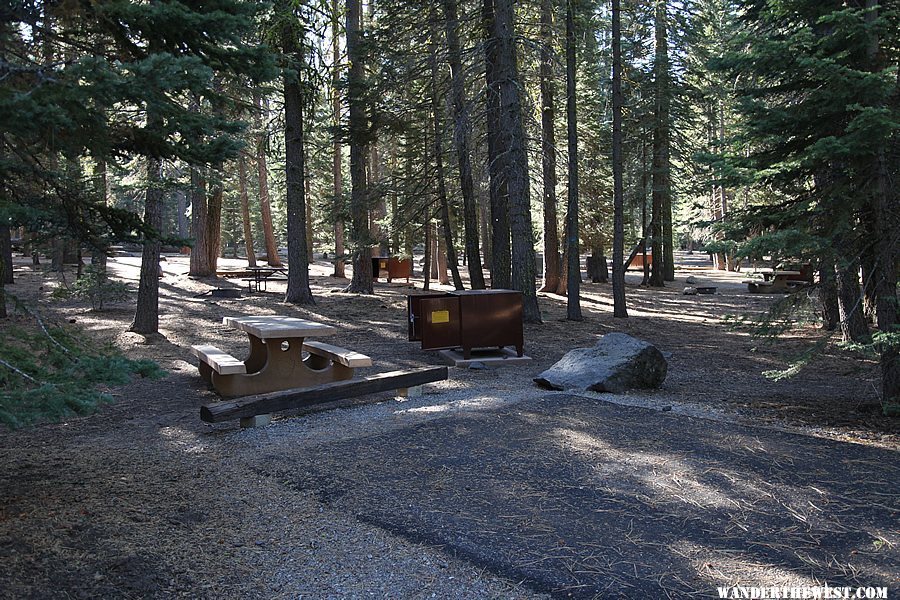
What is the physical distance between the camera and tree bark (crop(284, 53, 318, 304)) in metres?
16.8

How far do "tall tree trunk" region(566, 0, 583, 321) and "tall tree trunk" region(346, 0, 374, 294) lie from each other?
194 inches

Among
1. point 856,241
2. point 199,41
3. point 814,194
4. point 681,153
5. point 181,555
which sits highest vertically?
point 681,153

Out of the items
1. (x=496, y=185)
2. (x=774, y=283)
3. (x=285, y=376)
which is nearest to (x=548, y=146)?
(x=496, y=185)

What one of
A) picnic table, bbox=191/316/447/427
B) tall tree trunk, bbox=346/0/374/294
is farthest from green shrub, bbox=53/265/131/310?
picnic table, bbox=191/316/447/427

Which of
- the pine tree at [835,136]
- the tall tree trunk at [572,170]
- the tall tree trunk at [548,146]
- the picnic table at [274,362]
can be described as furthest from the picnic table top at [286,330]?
the tall tree trunk at [572,170]

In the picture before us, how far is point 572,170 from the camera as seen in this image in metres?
16.5

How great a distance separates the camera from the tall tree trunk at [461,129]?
15.3m

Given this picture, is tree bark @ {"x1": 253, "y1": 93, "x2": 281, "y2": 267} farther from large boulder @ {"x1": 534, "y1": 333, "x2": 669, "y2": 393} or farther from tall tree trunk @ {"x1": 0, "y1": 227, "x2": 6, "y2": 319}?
large boulder @ {"x1": 534, "y1": 333, "x2": 669, "y2": 393}

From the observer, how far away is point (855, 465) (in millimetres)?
5629

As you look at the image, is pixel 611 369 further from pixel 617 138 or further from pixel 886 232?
pixel 617 138

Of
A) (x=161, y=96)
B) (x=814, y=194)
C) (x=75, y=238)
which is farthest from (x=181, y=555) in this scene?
(x=814, y=194)

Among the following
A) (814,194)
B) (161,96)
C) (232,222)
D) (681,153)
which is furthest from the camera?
(232,222)

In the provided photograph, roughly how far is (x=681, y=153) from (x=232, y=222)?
35691mm

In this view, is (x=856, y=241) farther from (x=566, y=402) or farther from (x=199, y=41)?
(x=199, y=41)
